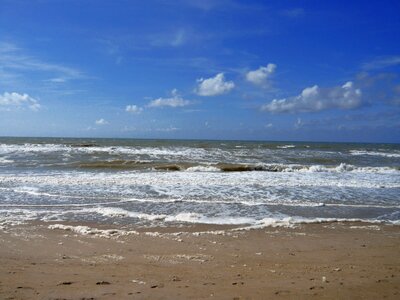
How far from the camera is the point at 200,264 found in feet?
17.7

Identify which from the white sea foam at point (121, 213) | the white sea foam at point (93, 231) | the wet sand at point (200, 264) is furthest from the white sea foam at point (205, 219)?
the white sea foam at point (93, 231)

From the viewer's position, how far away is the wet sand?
14.1 ft

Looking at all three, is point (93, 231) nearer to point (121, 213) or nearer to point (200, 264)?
point (121, 213)

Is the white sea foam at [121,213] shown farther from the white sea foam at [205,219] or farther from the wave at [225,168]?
the wave at [225,168]

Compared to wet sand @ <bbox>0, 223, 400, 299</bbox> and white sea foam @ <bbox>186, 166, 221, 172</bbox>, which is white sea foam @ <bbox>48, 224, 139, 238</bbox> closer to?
wet sand @ <bbox>0, 223, 400, 299</bbox>

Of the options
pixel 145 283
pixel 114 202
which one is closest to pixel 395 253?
pixel 145 283

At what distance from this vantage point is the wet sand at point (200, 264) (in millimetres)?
4297

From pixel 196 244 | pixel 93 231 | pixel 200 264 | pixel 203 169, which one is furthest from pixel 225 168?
pixel 200 264

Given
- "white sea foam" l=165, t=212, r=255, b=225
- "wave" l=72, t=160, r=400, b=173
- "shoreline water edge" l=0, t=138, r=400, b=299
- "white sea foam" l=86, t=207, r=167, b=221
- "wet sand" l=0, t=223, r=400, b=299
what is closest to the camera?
"wet sand" l=0, t=223, r=400, b=299

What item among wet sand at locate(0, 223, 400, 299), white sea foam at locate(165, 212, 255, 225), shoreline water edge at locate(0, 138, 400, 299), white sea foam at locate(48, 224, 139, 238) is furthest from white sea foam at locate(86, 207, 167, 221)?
white sea foam at locate(48, 224, 139, 238)

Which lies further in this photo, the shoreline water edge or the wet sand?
the shoreline water edge

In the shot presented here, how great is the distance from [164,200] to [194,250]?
5172 mm

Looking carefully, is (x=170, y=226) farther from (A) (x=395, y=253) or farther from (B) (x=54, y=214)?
(A) (x=395, y=253)

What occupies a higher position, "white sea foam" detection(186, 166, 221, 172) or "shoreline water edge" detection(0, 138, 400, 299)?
"white sea foam" detection(186, 166, 221, 172)
